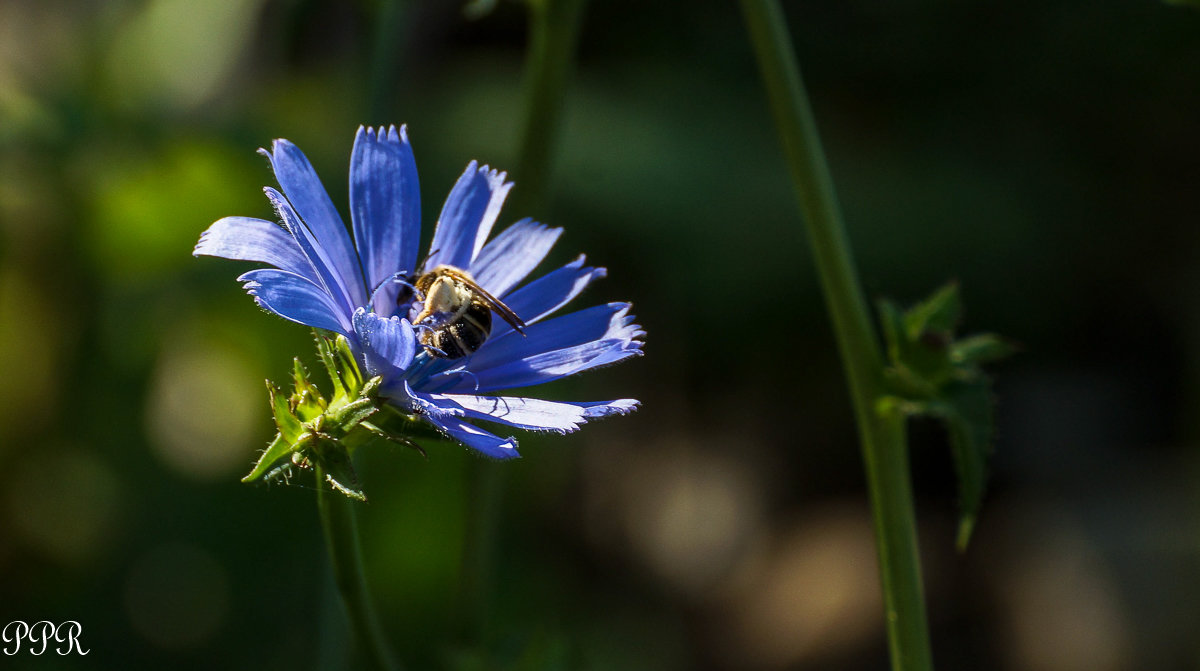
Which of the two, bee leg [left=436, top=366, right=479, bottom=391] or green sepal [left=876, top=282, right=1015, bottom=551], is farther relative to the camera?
green sepal [left=876, top=282, right=1015, bottom=551]

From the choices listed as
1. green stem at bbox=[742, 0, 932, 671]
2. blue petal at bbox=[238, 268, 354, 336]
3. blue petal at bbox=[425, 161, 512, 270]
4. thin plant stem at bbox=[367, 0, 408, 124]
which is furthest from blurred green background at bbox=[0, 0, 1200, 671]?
blue petal at bbox=[238, 268, 354, 336]

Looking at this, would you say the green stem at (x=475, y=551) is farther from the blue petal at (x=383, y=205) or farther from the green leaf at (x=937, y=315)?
the green leaf at (x=937, y=315)

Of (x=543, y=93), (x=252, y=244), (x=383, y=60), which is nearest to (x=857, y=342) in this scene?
(x=543, y=93)

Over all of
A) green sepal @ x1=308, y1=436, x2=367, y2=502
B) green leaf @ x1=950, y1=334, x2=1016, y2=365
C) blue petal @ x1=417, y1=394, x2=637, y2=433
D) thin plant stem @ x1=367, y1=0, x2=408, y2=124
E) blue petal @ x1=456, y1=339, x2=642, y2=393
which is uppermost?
thin plant stem @ x1=367, y1=0, x2=408, y2=124

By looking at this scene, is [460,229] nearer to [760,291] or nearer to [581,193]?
[581,193]

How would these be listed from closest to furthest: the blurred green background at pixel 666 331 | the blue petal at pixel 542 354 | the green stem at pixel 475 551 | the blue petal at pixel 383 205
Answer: the blue petal at pixel 542 354
the blue petal at pixel 383 205
the green stem at pixel 475 551
the blurred green background at pixel 666 331

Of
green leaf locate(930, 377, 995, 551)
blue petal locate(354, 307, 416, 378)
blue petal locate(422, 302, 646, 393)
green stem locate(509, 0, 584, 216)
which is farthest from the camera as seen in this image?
green stem locate(509, 0, 584, 216)

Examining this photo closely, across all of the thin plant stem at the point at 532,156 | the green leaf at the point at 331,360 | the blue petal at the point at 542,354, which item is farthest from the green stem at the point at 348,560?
the thin plant stem at the point at 532,156

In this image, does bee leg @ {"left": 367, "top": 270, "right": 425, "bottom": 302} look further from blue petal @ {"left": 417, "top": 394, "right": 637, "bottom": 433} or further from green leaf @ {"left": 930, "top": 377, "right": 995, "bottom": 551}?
green leaf @ {"left": 930, "top": 377, "right": 995, "bottom": 551}
